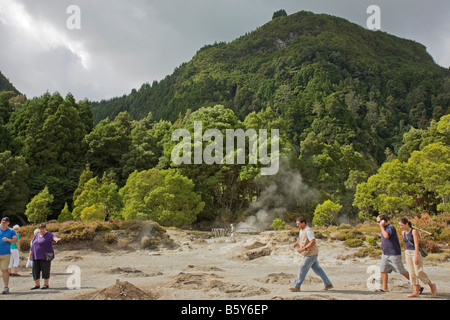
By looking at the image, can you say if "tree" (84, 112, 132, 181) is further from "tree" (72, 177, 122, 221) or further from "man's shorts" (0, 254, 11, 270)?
"man's shorts" (0, 254, 11, 270)

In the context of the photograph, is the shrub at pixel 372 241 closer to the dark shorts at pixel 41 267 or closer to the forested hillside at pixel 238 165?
the forested hillside at pixel 238 165

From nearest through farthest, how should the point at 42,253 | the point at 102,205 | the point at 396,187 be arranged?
the point at 42,253 → the point at 396,187 → the point at 102,205

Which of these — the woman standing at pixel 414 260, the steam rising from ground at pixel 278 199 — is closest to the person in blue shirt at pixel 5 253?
the woman standing at pixel 414 260

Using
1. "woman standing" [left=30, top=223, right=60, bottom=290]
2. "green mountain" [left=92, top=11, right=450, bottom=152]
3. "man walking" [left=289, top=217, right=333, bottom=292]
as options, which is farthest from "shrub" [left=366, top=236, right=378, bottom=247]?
"green mountain" [left=92, top=11, right=450, bottom=152]

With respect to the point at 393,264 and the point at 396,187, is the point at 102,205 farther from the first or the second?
the point at 393,264

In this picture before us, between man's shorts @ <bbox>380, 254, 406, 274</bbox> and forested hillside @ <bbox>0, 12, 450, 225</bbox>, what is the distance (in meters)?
20.2

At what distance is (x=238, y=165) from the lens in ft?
140

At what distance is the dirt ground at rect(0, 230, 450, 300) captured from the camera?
7516 millimetres

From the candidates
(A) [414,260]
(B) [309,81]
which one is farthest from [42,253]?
(B) [309,81]

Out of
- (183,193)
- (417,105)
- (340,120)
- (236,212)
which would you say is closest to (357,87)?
(417,105)

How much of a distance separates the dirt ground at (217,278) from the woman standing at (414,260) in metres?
0.26

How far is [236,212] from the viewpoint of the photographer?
141 ft

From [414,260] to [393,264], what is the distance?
500 mm
